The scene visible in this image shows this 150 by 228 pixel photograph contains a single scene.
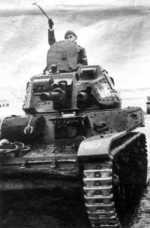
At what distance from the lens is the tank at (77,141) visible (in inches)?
252

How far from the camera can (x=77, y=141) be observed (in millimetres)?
8008

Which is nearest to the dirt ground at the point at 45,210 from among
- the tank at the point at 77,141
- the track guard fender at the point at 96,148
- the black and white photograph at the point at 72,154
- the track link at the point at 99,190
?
the black and white photograph at the point at 72,154

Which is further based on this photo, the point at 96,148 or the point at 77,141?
the point at 77,141

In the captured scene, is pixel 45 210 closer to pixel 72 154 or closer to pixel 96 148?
pixel 72 154

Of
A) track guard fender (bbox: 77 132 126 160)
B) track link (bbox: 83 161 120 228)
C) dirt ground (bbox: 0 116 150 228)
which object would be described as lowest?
dirt ground (bbox: 0 116 150 228)

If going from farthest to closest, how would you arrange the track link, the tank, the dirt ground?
the dirt ground < the tank < the track link

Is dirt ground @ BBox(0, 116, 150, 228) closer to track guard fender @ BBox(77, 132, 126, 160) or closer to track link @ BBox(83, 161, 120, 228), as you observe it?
track link @ BBox(83, 161, 120, 228)

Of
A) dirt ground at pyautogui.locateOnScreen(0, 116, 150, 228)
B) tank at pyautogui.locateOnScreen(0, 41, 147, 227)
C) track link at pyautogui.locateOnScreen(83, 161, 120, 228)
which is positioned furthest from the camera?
dirt ground at pyautogui.locateOnScreen(0, 116, 150, 228)

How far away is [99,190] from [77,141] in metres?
1.83

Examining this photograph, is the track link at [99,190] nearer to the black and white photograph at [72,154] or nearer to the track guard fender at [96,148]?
the black and white photograph at [72,154]

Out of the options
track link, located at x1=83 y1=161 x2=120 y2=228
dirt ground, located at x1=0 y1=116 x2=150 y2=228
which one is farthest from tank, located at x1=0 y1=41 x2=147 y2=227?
dirt ground, located at x1=0 y1=116 x2=150 y2=228

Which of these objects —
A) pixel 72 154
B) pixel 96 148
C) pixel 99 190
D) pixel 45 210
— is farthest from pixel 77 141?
pixel 99 190

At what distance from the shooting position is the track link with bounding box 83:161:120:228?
6270mm

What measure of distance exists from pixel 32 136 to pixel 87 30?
162ft
